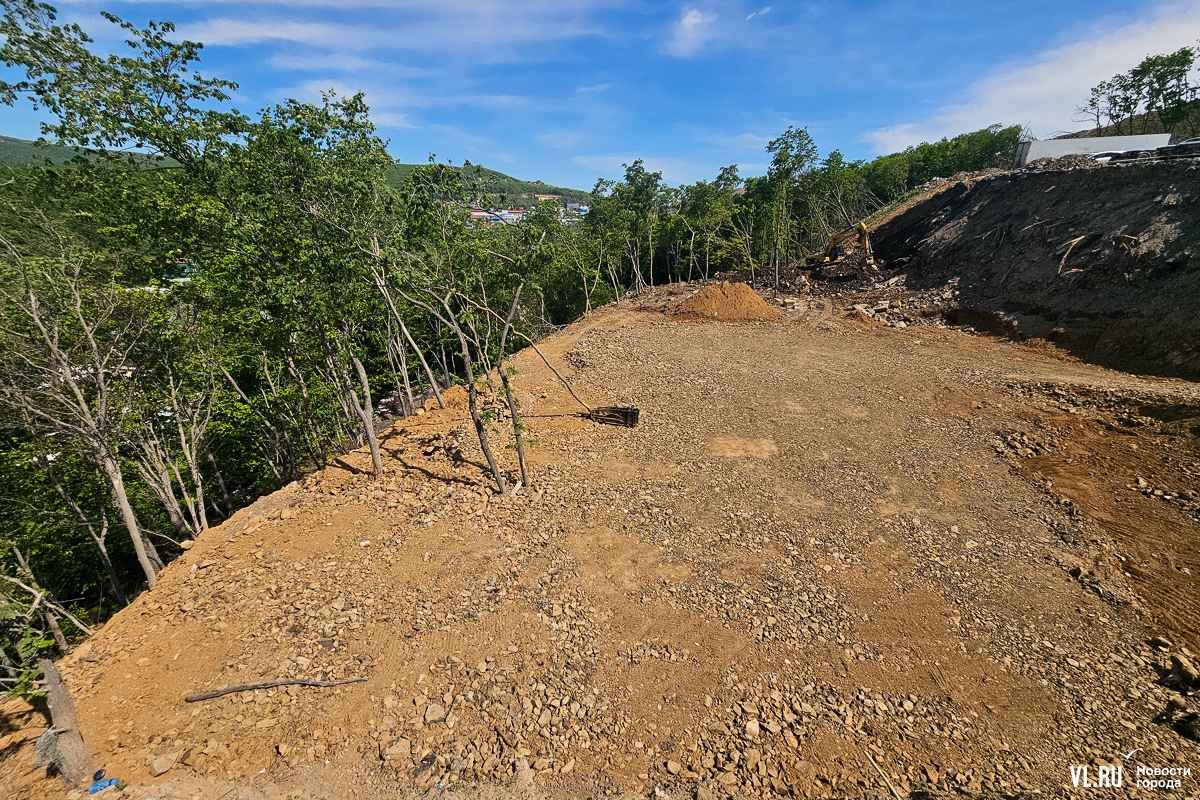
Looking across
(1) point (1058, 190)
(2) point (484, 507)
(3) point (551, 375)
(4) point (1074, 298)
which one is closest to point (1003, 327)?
(4) point (1074, 298)

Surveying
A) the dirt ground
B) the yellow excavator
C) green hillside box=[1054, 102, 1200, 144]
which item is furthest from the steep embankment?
green hillside box=[1054, 102, 1200, 144]

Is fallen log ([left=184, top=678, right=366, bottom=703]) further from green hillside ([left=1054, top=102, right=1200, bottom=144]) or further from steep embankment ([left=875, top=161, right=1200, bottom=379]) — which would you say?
green hillside ([left=1054, top=102, right=1200, bottom=144])

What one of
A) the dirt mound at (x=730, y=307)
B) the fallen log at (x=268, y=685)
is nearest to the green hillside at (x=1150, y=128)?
the dirt mound at (x=730, y=307)

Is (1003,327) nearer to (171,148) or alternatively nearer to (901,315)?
(901,315)

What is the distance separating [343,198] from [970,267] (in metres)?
26.1

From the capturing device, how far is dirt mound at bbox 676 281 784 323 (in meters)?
21.8

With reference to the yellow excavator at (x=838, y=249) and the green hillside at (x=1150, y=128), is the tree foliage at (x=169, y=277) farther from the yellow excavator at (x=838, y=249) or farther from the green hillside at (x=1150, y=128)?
the green hillside at (x=1150, y=128)

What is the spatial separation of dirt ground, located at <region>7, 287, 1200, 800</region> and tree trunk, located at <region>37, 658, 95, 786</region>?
0.65 ft

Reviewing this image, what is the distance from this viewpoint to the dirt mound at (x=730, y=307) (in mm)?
21766

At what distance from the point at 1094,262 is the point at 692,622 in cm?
2129

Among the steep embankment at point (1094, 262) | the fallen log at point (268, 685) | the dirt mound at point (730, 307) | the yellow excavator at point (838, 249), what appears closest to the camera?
the fallen log at point (268, 685)

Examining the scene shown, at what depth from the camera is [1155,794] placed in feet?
13.3

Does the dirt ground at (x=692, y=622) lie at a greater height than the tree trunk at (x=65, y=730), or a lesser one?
lesser

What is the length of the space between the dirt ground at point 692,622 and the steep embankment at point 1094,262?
388cm
